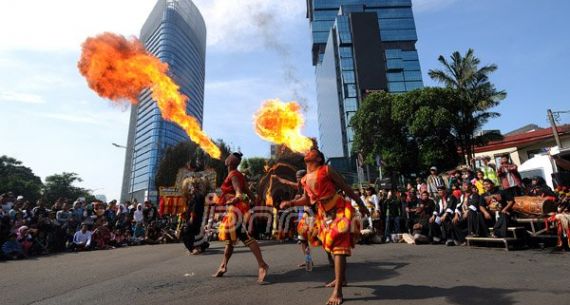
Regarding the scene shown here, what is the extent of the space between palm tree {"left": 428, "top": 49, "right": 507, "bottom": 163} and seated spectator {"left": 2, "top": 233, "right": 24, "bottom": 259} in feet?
93.5

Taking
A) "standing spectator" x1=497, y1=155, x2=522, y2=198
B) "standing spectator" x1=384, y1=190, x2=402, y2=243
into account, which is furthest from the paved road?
"standing spectator" x1=384, y1=190, x2=402, y2=243

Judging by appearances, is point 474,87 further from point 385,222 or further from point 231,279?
point 231,279

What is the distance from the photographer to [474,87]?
91.9ft

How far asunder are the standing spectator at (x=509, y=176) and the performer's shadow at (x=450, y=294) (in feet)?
18.9

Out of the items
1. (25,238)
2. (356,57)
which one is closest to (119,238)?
(25,238)

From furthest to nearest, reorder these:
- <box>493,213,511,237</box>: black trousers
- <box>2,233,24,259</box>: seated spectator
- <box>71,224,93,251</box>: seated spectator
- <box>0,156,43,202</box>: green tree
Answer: <box>0,156,43,202</box>: green tree < <box>71,224,93,251</box>: seated spectator < <box>2,233,24,259</box>: seated spectator < <box>493,213,511,237</box>: black trousers

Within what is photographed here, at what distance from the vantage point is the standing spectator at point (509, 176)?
9.05m

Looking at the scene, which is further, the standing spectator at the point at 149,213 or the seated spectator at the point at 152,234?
the standing spectator at the point at 149,213

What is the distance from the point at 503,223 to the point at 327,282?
534 cm

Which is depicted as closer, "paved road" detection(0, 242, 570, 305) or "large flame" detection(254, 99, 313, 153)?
"paved road" detection(0, 242, 570, 305)

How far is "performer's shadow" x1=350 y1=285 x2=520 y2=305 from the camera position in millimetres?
3795

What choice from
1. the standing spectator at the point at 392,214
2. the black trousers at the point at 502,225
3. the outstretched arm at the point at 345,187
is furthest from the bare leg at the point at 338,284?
the standing spectator at the point at 392,214

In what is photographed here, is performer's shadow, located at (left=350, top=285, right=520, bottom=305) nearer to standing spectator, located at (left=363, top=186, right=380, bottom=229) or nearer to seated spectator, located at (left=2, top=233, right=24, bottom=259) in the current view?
standing spectator, located at (left=363, top=186, right=380, bottom=229)

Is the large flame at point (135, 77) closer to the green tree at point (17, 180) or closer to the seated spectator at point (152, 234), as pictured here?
the seated spectator at point (152, 234)
